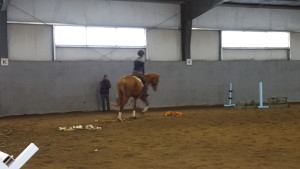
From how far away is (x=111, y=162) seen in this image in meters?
5.94

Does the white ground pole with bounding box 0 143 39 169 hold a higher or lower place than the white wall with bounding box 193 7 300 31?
lower

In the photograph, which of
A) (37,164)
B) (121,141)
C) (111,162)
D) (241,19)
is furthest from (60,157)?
(241,19)

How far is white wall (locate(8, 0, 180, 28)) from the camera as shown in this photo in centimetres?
1741

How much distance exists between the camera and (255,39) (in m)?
21.9

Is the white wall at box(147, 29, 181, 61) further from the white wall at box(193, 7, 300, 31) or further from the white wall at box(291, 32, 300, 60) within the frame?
the white wall at box(291, 32, 300, 60)

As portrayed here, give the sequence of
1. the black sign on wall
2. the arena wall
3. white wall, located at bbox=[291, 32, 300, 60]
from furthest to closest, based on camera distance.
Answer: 1. white wall, located at bbox=[291, 32, 300, 60]
2. the arena wall
3. the black sign on wall

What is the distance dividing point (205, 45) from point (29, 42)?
940 cm

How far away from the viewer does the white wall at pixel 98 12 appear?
17.4 meters

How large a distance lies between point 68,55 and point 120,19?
126 inches

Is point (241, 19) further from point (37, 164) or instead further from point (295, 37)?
point (37, 164)

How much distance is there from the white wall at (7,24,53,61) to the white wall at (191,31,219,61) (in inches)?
305

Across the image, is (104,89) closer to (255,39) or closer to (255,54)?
(255,54)

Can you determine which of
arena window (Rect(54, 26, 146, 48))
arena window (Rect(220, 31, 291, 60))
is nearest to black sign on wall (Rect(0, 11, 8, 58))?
arena window (Rect(54, 26, 146, 48))

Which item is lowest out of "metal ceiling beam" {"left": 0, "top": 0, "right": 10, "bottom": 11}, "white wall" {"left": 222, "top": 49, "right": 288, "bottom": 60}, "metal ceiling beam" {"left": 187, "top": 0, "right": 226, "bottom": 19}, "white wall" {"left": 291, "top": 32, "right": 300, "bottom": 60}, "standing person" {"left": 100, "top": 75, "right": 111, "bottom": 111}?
"standing person" {"left": 100, "top": 75, "right": 111, "bottom": 111}
